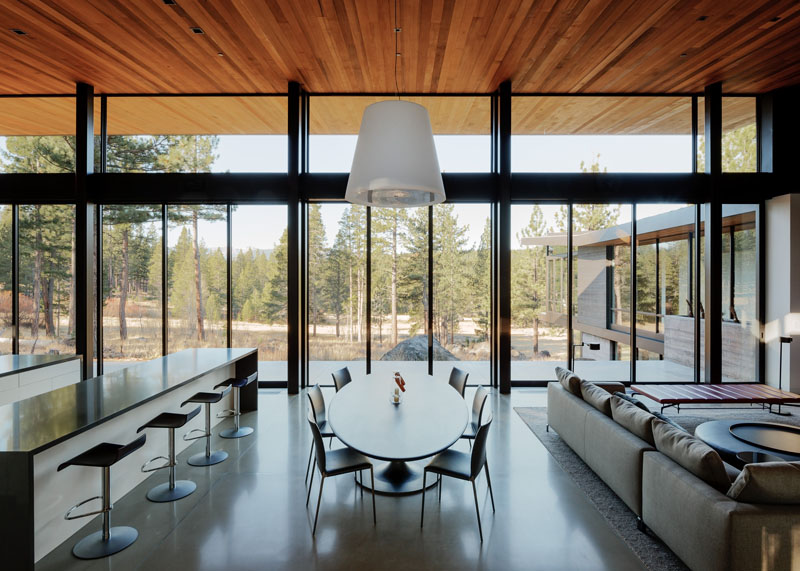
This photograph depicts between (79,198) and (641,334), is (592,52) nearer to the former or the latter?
(641,334)

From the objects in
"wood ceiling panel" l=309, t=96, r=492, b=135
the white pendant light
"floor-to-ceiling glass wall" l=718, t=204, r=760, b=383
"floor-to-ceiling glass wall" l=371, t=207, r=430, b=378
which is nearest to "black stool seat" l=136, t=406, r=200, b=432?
the white pendant light

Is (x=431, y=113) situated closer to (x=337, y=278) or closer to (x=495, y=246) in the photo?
(x=495, y=246)

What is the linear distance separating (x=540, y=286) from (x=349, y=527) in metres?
5.13

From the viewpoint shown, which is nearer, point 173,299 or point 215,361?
point 215,361

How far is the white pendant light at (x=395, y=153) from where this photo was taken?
3090mm

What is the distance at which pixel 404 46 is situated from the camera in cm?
512

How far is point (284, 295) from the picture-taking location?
6773mm

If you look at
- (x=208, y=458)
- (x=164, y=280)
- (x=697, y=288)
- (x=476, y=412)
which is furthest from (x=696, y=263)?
(x=164, y=280)

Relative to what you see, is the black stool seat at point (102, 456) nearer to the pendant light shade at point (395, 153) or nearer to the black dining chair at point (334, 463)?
the black dining chair at point (334, 463)

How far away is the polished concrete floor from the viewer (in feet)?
8.46

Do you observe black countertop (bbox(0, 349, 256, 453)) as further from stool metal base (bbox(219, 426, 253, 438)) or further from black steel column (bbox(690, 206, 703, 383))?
black steel column (bbox(690, 206, 703, 383))

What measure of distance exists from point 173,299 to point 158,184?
6.29 feet

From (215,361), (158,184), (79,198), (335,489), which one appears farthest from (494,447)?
(79,198)

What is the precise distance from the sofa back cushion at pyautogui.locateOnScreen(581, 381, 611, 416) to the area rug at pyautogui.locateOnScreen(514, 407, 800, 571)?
2.14 ft
